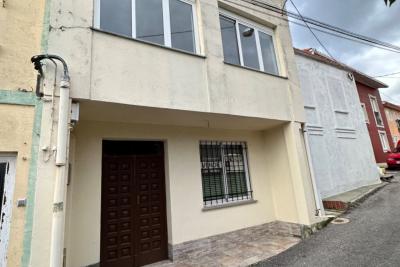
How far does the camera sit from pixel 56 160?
3.41 metres

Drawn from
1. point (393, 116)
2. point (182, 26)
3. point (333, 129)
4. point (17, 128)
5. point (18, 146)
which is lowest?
point (18, 146)

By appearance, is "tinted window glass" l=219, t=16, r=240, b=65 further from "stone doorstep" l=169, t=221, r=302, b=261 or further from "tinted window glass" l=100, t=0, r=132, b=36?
"stone doorstep" l=169, t=221, r=302, b=261

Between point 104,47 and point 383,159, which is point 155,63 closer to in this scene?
point 104,47

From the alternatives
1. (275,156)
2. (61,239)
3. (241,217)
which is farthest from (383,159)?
(61,239)

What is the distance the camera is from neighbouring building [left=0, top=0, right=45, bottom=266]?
3109 mm

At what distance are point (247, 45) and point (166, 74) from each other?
323 cm

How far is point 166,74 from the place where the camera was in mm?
4816

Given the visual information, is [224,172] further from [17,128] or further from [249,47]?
[17,128]

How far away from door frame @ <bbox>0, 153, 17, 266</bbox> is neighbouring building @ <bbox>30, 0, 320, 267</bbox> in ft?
1.17

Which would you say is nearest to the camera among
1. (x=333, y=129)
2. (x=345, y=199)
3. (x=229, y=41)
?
(x=229, y=41)

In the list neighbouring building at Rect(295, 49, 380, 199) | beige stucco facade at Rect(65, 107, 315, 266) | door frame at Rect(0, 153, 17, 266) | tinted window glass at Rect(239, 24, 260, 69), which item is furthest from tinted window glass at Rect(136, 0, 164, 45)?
neighbouring building at Rect(295, 49, 380, 199)

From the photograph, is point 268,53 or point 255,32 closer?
point 255,32

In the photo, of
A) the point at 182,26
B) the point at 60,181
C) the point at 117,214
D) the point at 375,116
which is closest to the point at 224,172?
the point at 117,214

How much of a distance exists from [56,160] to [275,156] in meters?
6.04
